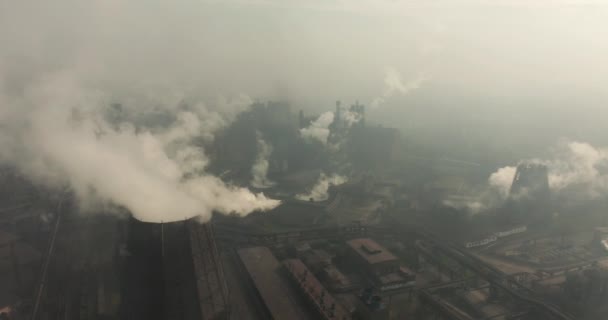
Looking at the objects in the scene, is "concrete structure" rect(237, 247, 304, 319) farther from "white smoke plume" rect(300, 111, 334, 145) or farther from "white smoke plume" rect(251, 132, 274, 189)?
"white smoke plume" rect(300, 111, 334, 145)

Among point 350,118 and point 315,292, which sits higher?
point 350,118

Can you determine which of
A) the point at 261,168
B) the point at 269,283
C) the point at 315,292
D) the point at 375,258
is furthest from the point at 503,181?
the point at 269,283

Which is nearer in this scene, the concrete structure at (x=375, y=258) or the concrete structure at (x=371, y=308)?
the concrete structure at (x=371, y=308)

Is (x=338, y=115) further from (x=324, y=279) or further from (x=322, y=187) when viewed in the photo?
(x=324, y=279)

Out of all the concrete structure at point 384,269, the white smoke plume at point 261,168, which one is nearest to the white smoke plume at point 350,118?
the white smoke plume at point 261,168

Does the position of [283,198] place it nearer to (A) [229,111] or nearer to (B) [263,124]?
(B) [263,124]

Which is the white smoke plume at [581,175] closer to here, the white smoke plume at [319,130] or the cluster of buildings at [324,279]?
the white smoke plume at [319,130]

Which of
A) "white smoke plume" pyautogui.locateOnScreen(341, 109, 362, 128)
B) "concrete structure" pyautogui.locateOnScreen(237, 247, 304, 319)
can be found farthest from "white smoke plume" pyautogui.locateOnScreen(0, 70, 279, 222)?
"white smoke plume" pyautogui.locateOnScreen(341, 109, 362, 128)
